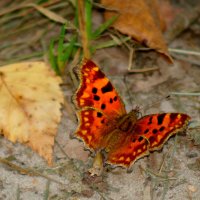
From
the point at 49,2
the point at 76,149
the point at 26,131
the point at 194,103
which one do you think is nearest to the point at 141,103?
the point at 194,103

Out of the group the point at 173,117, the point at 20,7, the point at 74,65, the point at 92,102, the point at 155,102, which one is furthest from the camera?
the point at 20,7

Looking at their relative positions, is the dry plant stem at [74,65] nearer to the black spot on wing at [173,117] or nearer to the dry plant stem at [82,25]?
the dry plant stem at [82,25]

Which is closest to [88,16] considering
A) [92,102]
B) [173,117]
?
[92,102]

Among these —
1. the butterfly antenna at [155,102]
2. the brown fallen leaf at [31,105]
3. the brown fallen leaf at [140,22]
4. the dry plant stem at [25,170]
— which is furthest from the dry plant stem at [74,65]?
the dry plant stem at [25,170]

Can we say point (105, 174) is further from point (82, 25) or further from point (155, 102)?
point (82, 25)

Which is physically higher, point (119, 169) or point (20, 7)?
point (20, 7)

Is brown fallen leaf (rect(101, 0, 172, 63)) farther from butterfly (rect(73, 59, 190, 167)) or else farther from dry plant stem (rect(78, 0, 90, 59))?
butterfly (rect(73, 59, 190, 167))

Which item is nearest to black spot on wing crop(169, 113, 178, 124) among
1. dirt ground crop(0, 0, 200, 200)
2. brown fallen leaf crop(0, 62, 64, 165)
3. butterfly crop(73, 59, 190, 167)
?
butterfly crop(73, 59, 190, 167)

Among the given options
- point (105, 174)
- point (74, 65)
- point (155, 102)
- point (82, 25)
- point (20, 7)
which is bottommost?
point (105, 174)
